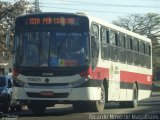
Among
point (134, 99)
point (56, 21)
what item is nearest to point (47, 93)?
point (56, 21)

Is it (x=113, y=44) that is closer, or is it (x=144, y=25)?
(x=113, y=44)

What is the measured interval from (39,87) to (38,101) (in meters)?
0.55

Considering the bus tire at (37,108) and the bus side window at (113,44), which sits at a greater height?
the bus side window at (113,44)

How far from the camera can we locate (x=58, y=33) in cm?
1966

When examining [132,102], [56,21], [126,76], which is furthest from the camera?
[132,102]

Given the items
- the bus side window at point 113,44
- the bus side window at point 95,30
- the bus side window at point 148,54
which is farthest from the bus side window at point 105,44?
the bus side window at point 148,54

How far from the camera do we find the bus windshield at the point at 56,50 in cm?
1939

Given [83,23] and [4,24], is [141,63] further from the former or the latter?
[4,24]

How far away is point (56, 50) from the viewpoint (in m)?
19.4

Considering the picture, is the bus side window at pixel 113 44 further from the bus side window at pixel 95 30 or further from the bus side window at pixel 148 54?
the bus side window at pixel 148 54

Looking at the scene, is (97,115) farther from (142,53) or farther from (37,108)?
(142,53)

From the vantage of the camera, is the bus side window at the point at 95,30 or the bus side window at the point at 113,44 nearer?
the bus side window at the point at 95,30

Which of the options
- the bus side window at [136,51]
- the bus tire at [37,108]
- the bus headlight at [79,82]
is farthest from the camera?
the bus side window at [136,51]

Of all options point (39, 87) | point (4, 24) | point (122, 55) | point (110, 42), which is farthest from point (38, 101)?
point (4, 24)
